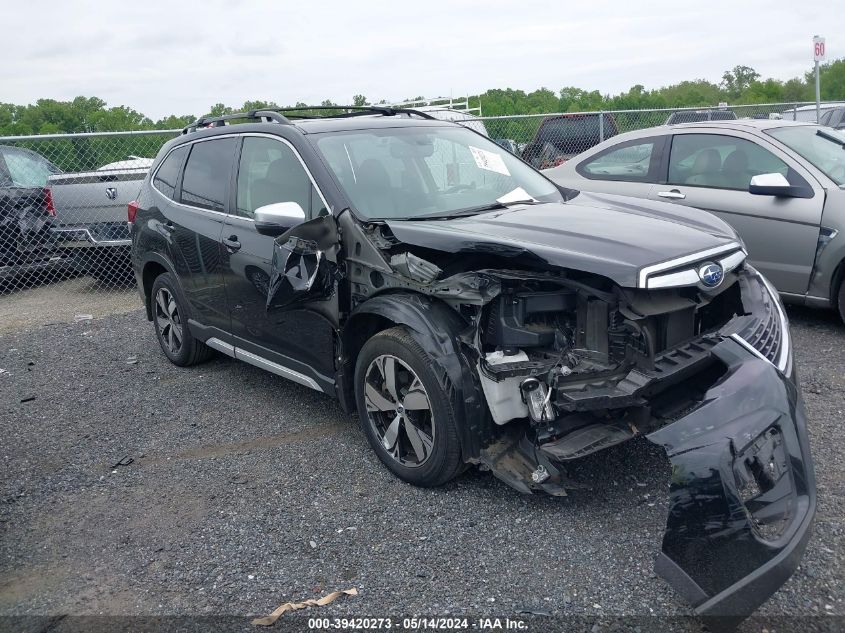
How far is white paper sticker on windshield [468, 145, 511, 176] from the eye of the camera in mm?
4715

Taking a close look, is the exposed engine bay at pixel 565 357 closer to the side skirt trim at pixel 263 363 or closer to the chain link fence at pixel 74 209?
the side skirt trim at pixel 263 363

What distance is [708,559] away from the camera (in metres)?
2.48

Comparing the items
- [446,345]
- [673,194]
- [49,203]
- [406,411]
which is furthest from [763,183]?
[49,203]

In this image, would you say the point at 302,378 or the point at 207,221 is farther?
the point at 207,221

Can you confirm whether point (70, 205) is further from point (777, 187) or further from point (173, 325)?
point (777, 187)

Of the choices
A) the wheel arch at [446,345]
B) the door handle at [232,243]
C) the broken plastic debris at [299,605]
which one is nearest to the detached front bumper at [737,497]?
the wheel arch at [446,345]

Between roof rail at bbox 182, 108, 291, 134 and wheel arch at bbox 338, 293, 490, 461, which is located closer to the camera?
wheel arch at bbox 338, 293, 490, 461

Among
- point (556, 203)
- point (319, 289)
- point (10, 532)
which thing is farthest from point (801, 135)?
point (10, 532)

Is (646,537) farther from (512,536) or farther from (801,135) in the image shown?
(801,135)

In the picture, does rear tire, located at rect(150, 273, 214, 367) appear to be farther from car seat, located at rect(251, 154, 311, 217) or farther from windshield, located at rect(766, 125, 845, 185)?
windshield, located at rect(766, 125, 845, 185)

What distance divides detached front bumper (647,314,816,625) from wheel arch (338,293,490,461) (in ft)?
2.99

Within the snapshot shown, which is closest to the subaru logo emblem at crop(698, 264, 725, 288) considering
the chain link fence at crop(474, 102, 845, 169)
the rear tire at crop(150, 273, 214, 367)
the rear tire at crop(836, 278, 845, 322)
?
the rear tire at crop(836, 278, 845, 322)

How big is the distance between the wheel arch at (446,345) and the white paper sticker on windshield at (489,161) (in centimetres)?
143

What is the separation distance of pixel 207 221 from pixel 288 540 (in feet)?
8.00
